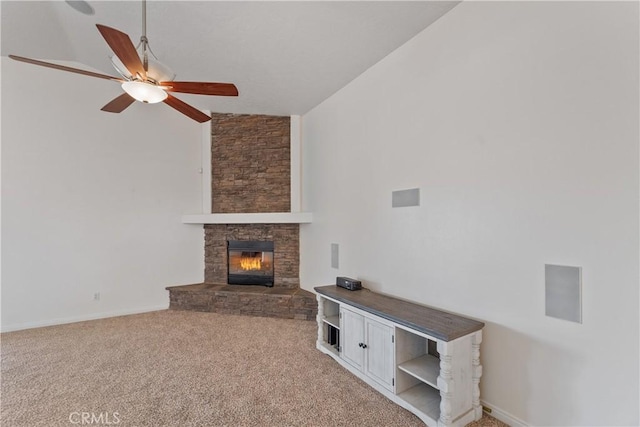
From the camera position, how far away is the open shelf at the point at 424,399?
2.04 m

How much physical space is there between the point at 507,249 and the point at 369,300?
1.23 meters

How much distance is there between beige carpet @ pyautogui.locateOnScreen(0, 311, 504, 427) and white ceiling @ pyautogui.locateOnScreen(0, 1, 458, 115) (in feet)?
10.2

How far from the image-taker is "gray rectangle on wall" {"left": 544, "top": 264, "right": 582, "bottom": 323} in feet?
5.44

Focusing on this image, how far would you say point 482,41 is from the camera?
2.13 metres

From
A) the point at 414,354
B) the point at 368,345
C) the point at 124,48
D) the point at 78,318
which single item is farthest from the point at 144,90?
the point at 78,318

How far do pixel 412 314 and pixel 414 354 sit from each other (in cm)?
37

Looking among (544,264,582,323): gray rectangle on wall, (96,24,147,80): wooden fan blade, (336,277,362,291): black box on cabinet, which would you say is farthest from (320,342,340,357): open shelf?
(96,24,147,80): wooden fan blade

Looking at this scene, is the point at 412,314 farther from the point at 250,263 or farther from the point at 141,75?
the point at 250,263

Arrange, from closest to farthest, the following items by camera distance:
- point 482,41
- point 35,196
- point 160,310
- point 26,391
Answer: point 482,41
point 26,391
point 35,196
point 160,310

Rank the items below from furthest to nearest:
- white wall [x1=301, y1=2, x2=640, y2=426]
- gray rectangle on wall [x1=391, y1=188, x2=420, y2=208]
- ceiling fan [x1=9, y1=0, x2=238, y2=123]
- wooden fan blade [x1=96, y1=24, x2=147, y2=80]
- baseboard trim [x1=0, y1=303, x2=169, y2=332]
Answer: baseboard trim [x1=0, y1=303, x2=169, y2=332], gray rectangle on wall [x1=391, y1=188, x2=420, y2=208], ceiling fan [x1=9, y1=0, x2=238, y2=123], wooden fan blade [x1=96, y1=24, x2=147, y2=80], white wall [x1=301, y1=2, x2=640, y2=426]

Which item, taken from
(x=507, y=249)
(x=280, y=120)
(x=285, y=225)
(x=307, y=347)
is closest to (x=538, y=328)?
(x=507, y=249)

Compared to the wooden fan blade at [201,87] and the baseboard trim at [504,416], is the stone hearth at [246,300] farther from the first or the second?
the wooden fan blade at [201,87]

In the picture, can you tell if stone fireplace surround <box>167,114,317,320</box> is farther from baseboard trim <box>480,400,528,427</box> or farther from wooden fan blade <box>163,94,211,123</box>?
baseboard trim <box>480,400,528,427</box>

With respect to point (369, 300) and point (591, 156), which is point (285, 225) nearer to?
point (369, 300)
